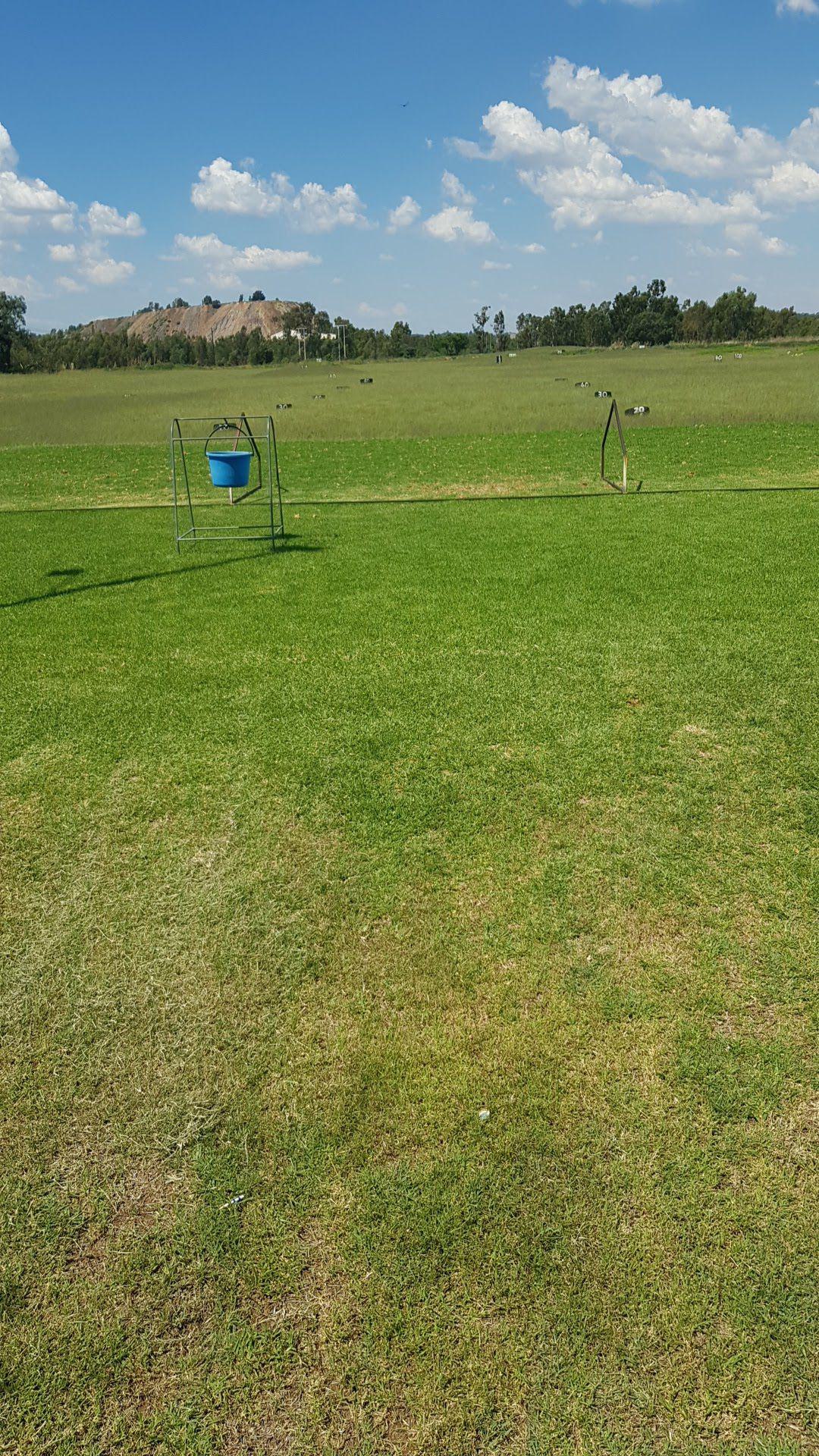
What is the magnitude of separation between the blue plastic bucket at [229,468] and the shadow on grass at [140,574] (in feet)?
2.98

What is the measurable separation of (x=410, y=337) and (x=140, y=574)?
13521 centimetres

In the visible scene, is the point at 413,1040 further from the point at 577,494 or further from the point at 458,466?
the point at 458,466

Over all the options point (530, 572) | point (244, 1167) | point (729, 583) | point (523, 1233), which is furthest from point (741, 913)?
point (530, 572)

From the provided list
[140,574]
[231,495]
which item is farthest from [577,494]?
[140,574]

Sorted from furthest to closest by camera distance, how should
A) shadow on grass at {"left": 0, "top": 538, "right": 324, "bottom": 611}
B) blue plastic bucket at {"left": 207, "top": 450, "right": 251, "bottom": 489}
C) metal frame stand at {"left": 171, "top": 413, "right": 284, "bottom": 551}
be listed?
1. metal frame stand at {"left": 171, "top": 413, "right": 284, "bottom": 551}
2. blue plastic bucket at {"left": 207, "top": 450, "right": 251, "bottom": 489}
3. shadow on grass at {"left": 0, "top": 538, "right": 324, "bottom": 611}

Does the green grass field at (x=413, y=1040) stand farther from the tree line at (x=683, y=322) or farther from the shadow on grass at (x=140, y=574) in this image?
the tree line at (x=683, y=322)

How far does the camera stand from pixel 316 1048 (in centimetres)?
289

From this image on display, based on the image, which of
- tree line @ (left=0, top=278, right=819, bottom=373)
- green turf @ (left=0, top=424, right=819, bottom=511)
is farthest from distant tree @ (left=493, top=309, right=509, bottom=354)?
green turf @ (left=0, top=424, right=819, bottom=511)

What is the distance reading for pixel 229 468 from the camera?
951 cm

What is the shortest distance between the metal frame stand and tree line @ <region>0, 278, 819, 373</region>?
102735 millimetres

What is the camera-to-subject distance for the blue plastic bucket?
9.36 metres

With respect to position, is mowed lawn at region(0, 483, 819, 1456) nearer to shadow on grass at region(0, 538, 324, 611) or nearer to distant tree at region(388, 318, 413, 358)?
shadow on grass at region(0, 538, 324, 611)

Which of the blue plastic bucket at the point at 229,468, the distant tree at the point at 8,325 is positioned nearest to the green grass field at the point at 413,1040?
the blue plastic bucket at the point at 229,468

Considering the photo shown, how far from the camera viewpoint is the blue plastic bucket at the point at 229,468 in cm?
936
